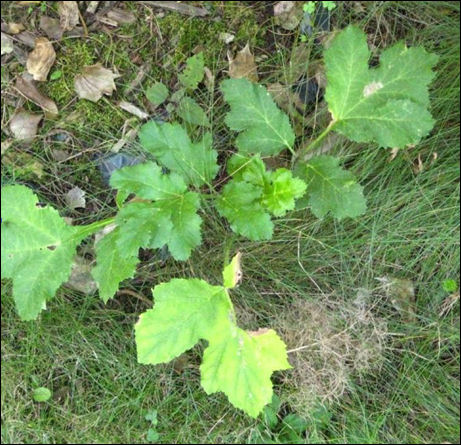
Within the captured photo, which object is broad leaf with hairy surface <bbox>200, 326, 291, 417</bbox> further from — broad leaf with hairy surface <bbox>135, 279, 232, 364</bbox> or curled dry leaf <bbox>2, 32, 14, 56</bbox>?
curled dry leaf <bbox>2, 32, 14, 56</bbox>

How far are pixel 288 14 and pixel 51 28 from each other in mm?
1113

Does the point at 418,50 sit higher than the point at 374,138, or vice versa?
the point at 418,50

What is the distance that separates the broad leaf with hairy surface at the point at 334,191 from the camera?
2227 mm

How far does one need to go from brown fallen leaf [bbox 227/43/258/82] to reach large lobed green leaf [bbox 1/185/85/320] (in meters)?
1.03

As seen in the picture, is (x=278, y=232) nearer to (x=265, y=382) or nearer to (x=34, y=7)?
(x=265, y=382)

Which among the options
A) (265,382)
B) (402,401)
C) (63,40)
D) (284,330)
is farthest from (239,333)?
(63,40)

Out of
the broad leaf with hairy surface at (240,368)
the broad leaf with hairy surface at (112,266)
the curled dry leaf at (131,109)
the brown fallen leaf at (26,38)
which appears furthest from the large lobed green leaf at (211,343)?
the brown fallen leaf at (26,38)

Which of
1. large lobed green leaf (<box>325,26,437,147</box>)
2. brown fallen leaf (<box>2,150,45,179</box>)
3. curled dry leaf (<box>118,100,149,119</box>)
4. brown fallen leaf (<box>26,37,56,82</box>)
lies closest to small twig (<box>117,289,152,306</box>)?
brown fallen leaf (<box>2,150,45,179</box>)

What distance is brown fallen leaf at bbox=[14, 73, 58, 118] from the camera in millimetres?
2742

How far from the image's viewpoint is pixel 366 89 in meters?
2.27

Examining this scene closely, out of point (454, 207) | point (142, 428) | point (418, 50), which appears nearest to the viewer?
point (418, 50)

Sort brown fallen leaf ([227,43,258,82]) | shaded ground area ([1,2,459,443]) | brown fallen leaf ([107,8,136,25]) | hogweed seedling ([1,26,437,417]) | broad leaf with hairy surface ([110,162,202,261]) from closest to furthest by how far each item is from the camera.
A: 1. broad leaf with hairy surface ([110,162,202,261])
2. hogweed seedling ([1,26,437,417])
3. shaded ground area ([1,2,459,443])
4. brown fallen leaf ([227,43,258,82])
5. brown fallen leaf ([107,8,136,25])

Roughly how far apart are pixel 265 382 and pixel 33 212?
1.11 meters

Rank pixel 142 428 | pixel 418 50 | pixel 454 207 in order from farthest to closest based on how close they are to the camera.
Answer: pixel 142 428 < pixel 454 207 < pixel 418 50
